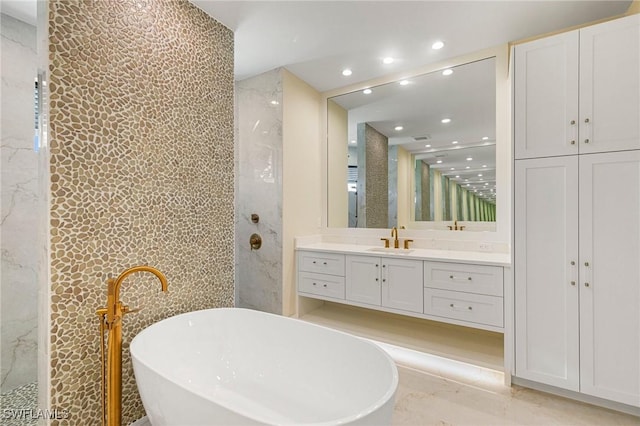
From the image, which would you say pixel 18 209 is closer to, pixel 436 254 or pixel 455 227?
pixel 436 254

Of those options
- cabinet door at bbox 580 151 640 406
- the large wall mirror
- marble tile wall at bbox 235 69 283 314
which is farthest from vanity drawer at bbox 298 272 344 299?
cabinet door at bbox 580 151 640 406

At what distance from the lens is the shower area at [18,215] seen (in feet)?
6.47

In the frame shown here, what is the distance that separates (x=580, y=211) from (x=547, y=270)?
43 centimetres

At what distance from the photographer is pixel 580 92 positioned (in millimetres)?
1857

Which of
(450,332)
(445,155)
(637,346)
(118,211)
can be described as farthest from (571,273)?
(118,211)

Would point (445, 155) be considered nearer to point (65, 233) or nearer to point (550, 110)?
point (550, 110)

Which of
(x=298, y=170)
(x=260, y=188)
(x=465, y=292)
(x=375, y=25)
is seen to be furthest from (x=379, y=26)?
(x=465, y=292)

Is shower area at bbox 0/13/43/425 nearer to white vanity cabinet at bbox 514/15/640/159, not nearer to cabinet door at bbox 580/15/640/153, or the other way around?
white vanity cabinet at bbox 514/15/640/159

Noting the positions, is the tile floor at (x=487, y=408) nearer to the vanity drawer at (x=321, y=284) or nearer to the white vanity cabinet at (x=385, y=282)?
the white vanity cabinet at (x=385, y=282)

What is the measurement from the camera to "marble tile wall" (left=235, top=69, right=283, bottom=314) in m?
3.15

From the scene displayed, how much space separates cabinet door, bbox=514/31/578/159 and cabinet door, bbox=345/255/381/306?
4.90 ft

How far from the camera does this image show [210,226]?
7.22 ft

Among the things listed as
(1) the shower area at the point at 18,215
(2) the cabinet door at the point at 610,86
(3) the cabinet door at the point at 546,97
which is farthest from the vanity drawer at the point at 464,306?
(1) the shower area at the point at 18,215

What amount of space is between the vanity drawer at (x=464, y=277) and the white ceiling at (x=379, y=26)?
1956 mm
